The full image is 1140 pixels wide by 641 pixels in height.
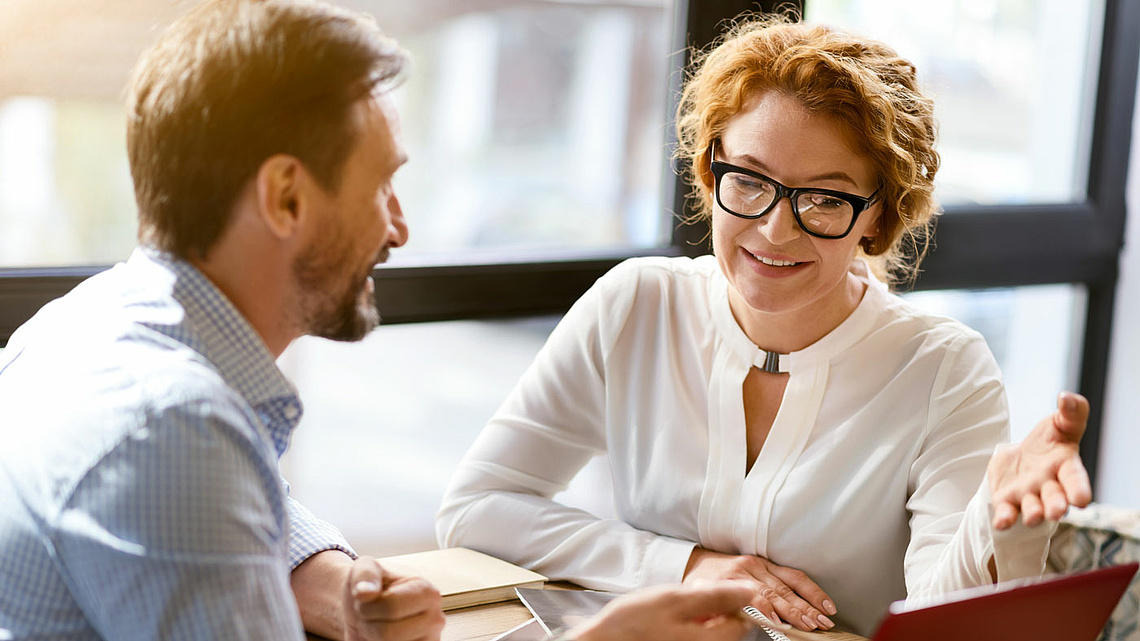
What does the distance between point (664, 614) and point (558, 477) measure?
2.60 ft

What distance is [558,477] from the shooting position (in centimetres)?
178

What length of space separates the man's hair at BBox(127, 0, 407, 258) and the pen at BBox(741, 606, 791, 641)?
72 centimetres

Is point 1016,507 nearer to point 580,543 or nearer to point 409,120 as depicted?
point 580,543

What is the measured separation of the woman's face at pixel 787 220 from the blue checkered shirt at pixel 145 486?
84 centimetres

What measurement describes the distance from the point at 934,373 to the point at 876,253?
9.4 inches

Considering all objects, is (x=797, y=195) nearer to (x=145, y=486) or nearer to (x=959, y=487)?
(x=959, y=487)

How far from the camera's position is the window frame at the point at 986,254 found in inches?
83.5

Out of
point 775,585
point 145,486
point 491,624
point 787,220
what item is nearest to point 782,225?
point 787,220

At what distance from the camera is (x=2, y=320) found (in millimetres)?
1682

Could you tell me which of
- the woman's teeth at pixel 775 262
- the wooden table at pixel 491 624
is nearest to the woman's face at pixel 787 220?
the woman's teeth at pixel 775 262

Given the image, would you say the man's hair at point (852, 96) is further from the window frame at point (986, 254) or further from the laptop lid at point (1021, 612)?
the laptop lid at point (1021, 612)

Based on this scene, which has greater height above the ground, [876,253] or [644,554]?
[876,253]

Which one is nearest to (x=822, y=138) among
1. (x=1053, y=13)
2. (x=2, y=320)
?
(x=2, y=320)

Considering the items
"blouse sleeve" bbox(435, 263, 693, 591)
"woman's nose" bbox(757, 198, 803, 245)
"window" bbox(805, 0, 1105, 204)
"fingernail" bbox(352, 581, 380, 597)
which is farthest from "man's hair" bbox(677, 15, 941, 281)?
"window" bbox(805, 0, 1105, 204)
